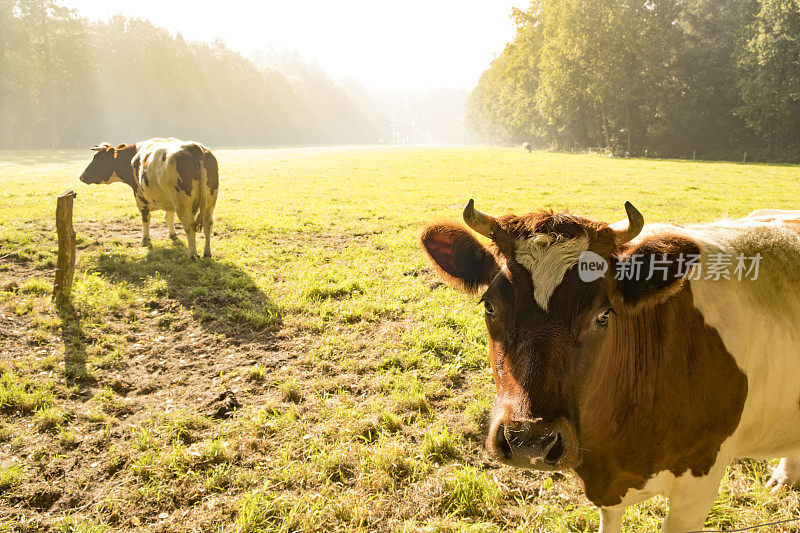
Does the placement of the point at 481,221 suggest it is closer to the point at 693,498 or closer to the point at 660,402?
the point at 660,402

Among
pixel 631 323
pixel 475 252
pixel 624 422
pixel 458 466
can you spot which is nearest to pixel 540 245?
pixel 475 252

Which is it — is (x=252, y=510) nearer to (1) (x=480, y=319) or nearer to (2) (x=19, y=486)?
(2) (x=19, y=486)

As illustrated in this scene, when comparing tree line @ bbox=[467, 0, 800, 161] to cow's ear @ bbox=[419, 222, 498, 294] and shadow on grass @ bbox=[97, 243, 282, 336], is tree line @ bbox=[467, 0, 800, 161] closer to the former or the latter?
shadow on grass @ bbox=[97, 243, 282, 336]

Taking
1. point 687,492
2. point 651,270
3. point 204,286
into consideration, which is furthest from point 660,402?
point 204,286

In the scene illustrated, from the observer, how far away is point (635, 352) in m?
A: 2.62

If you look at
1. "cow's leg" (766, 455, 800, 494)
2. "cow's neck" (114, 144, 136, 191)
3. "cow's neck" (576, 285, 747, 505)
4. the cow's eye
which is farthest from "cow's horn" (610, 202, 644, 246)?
"cow's neck" (114, 144, 136, 191)

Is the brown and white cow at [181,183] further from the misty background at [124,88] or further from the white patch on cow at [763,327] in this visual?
the misty background at [124,88]

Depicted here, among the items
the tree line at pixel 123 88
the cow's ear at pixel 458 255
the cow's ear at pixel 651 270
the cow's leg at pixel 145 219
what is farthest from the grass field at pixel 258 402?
the tree line at pixel 123 88

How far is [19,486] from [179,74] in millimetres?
98097

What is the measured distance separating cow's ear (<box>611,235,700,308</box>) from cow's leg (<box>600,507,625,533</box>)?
148 cm

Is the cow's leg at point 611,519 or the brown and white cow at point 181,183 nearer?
the cow's leg at point 611,519

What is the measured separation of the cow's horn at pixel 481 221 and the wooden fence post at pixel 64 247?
7.65m

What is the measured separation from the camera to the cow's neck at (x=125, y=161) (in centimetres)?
1206

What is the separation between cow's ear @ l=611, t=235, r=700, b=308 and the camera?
2373 mm
